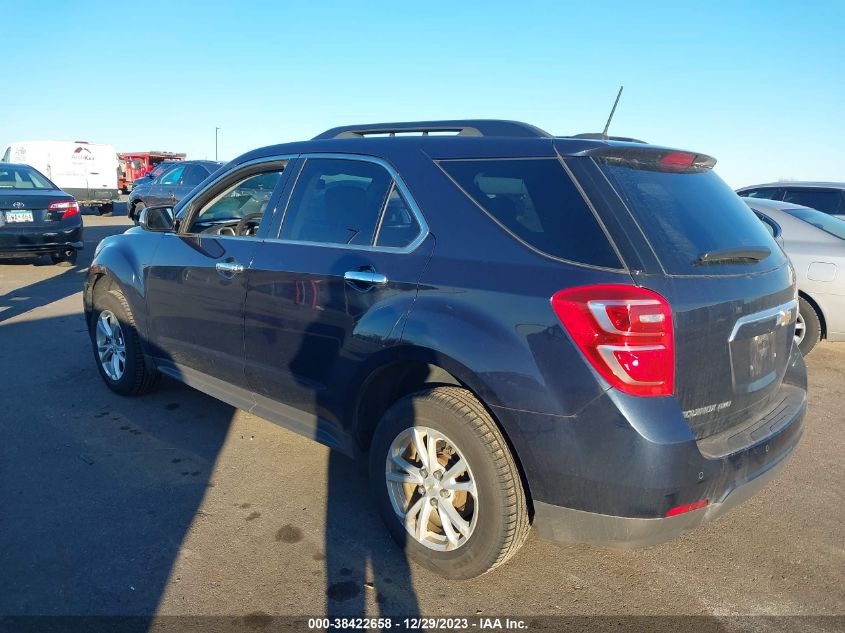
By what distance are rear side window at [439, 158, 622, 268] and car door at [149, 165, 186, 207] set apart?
12.4m

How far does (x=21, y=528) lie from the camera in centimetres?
307

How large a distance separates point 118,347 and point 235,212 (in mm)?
1434

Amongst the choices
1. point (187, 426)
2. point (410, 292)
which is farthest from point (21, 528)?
point (410, 292)

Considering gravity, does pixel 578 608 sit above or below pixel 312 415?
below

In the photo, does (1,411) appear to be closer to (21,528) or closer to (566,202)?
(21,528)

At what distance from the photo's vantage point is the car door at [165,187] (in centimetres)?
1395

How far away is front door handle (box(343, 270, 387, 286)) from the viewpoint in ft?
9.29

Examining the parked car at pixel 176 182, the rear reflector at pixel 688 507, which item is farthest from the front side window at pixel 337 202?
the parked car at pixel 176 182

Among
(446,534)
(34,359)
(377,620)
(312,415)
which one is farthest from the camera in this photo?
(34,359)

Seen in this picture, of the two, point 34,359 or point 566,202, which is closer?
point 566,202

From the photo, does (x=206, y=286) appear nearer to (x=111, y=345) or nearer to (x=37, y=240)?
(x=111, y=345)

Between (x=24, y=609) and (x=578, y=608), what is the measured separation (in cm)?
220

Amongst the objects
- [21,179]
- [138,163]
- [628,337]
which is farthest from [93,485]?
[138,163]

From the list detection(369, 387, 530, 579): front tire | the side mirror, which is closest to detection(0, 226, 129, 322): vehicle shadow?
the side mirror
